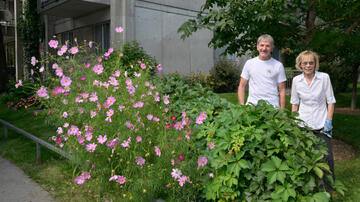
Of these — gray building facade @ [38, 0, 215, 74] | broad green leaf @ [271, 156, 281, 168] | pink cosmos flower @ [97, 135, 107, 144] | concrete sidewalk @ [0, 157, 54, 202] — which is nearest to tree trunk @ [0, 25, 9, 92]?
gray building facade @ [38, 0, 215, 74]

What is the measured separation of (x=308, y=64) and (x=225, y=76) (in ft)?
39.4

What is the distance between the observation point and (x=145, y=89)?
12.8 feet

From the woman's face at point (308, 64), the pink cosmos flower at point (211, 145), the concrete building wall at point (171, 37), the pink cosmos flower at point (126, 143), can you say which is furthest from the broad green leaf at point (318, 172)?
the concrete building wall at point (171, 37)

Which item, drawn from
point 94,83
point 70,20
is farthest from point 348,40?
point 70,20

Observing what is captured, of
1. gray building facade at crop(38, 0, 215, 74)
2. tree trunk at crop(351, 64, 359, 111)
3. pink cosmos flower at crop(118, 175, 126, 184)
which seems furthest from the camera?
gray building facade at crop(38, 0, 215, 74)

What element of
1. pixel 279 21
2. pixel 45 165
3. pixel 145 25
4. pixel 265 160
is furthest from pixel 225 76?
pixel 265 160

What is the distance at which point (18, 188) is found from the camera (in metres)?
4.16

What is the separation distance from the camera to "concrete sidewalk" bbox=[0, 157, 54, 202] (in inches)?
150

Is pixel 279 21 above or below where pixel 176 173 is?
above

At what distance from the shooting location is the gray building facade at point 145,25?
41.4ft

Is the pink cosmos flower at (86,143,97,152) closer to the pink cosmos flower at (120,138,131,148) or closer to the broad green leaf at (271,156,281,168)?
the pink cosmos flower at (120,138,131,148)

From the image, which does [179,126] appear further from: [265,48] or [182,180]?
[265,48]

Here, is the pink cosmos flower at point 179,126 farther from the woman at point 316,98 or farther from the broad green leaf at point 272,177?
the woman at point 316,98

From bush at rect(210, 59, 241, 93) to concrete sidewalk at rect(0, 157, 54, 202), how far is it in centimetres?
1150
